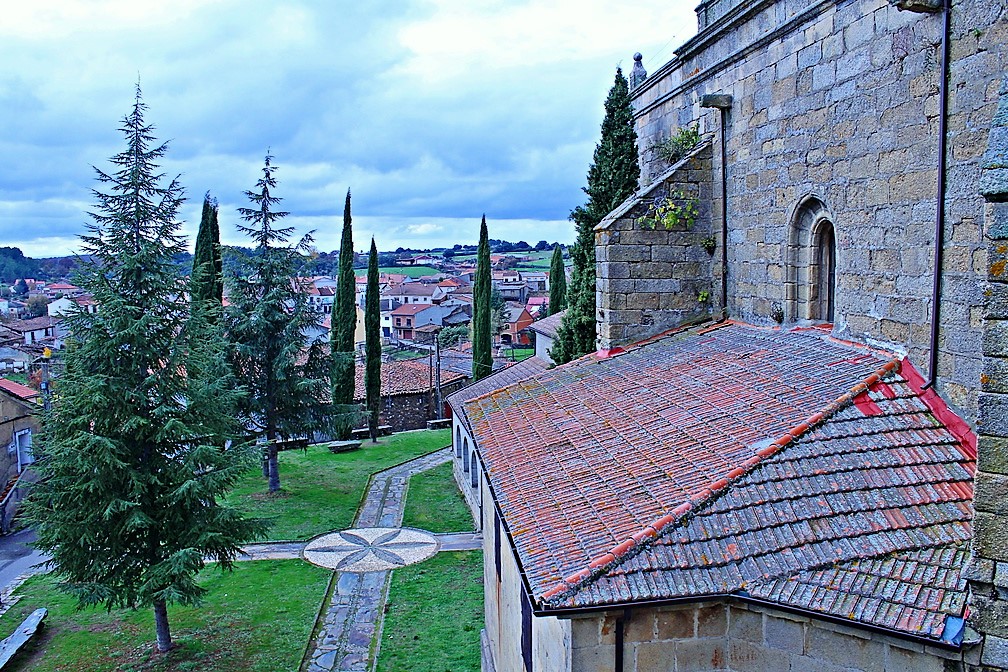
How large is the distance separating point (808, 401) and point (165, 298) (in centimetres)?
923

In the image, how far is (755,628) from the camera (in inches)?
191

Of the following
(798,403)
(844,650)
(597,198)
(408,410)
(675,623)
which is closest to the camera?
(844,650)

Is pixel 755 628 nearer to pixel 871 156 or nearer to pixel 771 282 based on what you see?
pixel 871 156

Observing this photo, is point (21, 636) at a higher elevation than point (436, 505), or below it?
higher

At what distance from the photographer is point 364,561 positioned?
50.0ft

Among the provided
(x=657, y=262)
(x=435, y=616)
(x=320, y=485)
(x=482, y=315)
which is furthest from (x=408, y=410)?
(x=657, y=262)

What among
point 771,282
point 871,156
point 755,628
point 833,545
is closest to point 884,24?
point 871,156

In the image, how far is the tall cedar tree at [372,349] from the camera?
2848 centimetres

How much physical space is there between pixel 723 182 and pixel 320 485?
1537 cm

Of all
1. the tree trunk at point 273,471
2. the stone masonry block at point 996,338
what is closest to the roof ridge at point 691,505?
the stone masonry block at point 996,338

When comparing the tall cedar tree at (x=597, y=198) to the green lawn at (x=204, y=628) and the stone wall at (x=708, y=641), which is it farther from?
the stone wall at (x=708, y=641)

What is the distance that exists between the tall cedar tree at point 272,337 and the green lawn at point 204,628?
587 centimetres

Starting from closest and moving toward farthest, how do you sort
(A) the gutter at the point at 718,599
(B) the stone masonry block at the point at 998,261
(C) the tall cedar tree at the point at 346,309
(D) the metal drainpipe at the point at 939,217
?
1. (B) the stone masonry block at the point at 998,261
2. (A) the gutter at the point at 718,599
3. (D) the metal drainpipe at the point at 939,217
4. (C) the tall cedar tree at the point at 346,309

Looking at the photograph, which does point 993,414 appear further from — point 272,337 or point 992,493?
point 272,337
